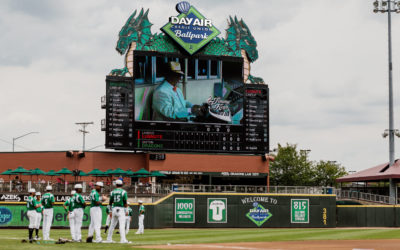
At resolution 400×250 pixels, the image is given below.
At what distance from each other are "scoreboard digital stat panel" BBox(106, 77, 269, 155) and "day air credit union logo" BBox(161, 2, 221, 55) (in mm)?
4563

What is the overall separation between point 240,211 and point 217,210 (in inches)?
63.3

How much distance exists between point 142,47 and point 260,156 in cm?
1275

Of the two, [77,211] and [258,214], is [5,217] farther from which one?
[77,211]

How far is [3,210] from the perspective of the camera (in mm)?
37781

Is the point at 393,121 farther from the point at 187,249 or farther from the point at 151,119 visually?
the point at 187,249

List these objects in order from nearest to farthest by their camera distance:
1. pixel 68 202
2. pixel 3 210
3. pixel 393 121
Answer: pixel 68 202 < pixel 3 210 < pixel 393 121

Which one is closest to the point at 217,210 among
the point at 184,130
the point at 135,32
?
the point at 184,130

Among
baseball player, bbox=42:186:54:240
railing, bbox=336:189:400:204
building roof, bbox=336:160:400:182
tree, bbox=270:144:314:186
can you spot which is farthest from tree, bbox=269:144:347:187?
baseball player, bbox=42:186:54:240

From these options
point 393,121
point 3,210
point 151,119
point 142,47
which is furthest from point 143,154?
point 393,121

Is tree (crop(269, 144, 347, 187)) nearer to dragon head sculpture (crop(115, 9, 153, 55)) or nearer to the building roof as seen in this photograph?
the building roof

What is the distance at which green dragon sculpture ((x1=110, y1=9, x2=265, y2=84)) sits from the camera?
4700 cm

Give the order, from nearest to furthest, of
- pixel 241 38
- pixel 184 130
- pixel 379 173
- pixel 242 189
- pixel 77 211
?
pixel 77 211 → pixel 242 189 → pixel 184 130 → pixel 241 38 → pixel 379 173

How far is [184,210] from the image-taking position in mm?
43031

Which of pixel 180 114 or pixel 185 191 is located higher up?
pixel 180 114
